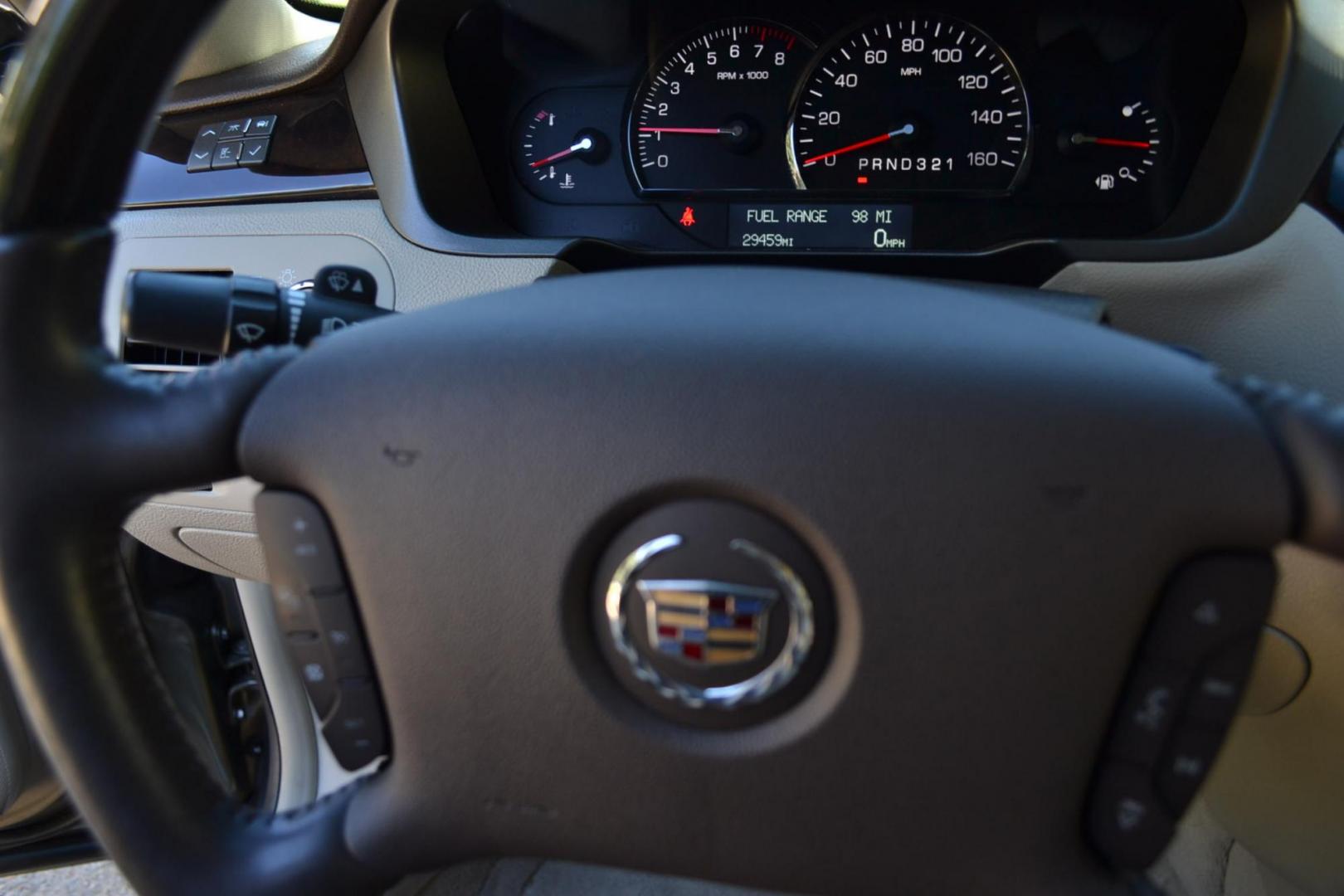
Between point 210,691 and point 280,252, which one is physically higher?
point 280,252

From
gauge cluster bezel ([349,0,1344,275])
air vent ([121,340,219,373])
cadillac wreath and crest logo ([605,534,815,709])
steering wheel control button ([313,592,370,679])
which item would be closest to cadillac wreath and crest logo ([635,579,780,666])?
cadillac wreath and crest logo ([605,534,815,709])

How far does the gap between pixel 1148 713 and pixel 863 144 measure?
118cm

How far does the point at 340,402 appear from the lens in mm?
622

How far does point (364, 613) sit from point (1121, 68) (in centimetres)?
128

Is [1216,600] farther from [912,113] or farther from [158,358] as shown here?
[158,358]

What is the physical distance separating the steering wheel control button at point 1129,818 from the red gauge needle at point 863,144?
3.81 feet

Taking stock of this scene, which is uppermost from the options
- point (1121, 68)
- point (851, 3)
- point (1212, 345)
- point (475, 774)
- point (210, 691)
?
point (851, 3)

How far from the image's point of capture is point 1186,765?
560 mm

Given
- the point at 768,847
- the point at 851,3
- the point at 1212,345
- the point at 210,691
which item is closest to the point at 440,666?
the point at 768,847

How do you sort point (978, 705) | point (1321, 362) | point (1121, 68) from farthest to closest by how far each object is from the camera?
1. point (1121, 68)
2. point (1321, 362)
3. point (978, 705)

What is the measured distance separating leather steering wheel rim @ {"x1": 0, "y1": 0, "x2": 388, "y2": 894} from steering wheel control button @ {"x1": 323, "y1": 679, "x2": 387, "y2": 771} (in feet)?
0.20

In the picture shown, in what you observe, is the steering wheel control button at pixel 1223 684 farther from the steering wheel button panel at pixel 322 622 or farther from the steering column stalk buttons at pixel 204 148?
the steering column stalk buttons at pixel 204 148

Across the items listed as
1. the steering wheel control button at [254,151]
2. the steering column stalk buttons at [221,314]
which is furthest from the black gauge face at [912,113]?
the steering column stalk buttons at [221,314]

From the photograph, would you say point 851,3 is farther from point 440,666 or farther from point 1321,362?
point 440,666
